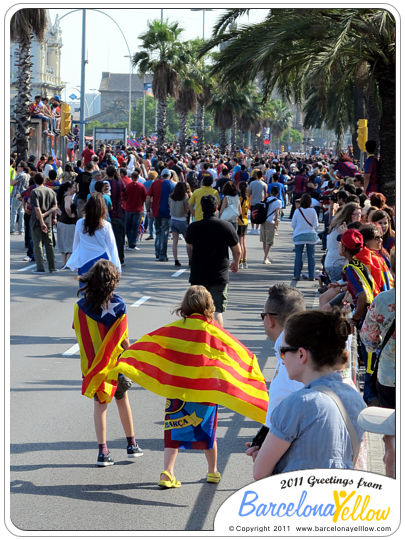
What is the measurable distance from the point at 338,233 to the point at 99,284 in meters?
5.47

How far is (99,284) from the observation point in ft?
22.1

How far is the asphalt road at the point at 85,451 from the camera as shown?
5.91 meters

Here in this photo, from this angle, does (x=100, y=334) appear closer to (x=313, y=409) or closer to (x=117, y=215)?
(x=313, y=409)

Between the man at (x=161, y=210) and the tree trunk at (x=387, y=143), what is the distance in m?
4.65

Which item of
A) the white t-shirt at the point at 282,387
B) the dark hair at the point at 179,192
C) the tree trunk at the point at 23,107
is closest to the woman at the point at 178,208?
the dark hair at the point at 179,192

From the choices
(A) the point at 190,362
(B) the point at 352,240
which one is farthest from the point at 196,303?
(B) the point at 352,240

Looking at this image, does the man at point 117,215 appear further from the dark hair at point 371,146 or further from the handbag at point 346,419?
the handbag at point 346,419

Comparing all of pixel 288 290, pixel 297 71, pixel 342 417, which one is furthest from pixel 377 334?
pixel 297 71

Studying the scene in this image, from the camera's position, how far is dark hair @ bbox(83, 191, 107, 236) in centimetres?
1065

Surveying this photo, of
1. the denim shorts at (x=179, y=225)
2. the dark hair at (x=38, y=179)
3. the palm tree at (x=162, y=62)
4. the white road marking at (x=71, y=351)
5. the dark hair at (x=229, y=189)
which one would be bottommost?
the white road marking at (x=71, y=351)

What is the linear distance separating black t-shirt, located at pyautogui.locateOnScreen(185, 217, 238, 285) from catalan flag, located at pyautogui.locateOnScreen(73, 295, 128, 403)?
152 inches

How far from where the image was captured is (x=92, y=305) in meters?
6.81
